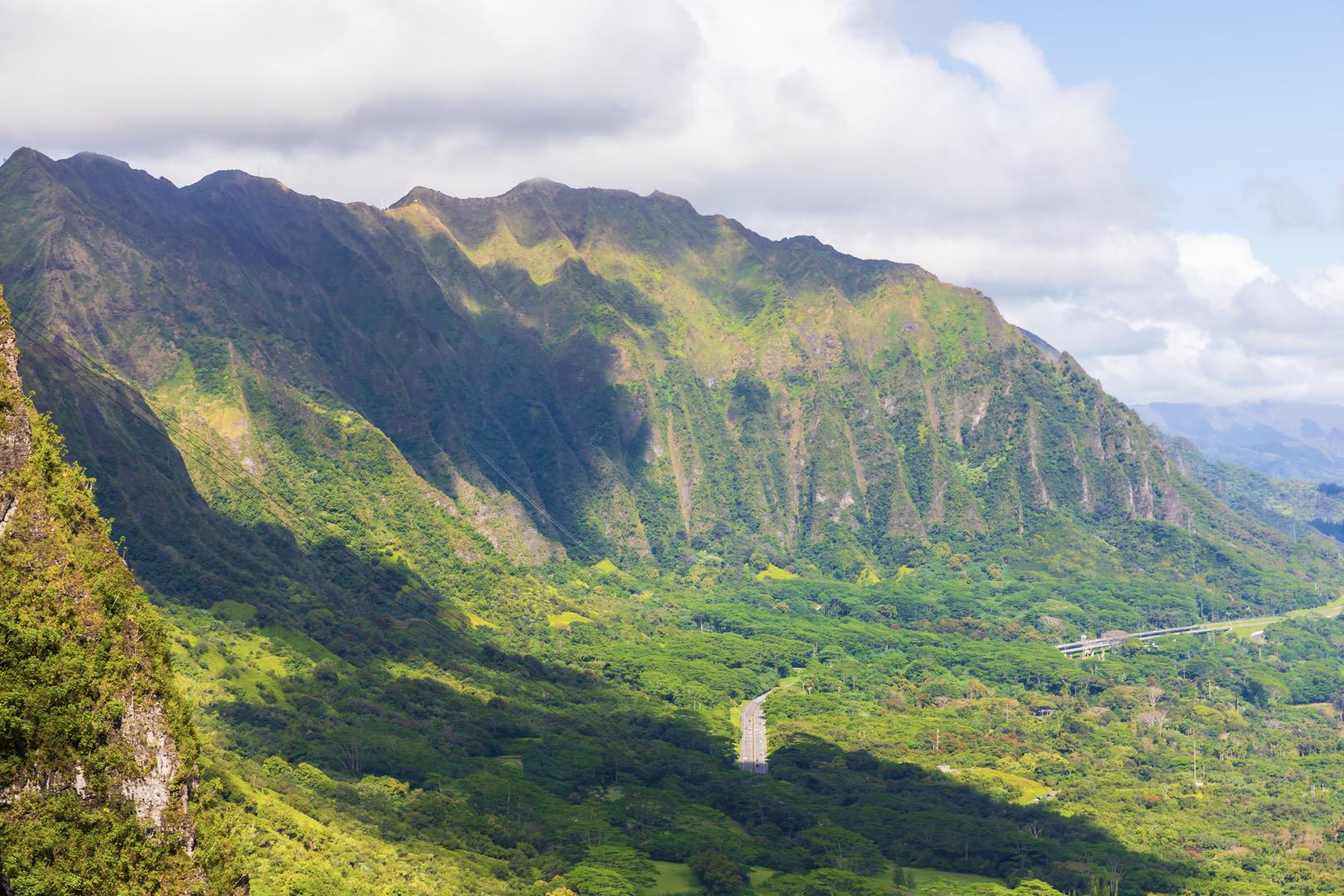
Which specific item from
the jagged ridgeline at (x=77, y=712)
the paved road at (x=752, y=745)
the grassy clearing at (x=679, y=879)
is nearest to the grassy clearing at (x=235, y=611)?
the paved road at (x=752, y=745)

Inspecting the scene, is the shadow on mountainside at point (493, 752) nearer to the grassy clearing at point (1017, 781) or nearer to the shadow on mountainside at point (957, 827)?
the shadow on mountainside at point (957, 827)

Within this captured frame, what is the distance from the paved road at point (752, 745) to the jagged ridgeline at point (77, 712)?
410ft

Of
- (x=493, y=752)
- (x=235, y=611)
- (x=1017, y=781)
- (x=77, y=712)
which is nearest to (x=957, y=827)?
(x=1017, y=781)

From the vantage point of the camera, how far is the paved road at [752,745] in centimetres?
16950

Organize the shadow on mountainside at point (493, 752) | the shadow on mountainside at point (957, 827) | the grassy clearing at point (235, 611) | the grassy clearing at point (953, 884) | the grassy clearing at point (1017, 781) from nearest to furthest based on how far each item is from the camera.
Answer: the grassy clearing at point (953, 884) < the shadow on mountainside at point (957, 827) < the shadow on mountainside at point (493, 752) < the grassy clearing at point (1017, 781) < the grassy clearing at point (235, 611)

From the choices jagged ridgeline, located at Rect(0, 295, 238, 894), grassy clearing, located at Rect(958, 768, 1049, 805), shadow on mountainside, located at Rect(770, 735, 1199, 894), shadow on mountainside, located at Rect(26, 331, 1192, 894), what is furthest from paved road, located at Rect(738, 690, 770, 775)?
jagged ridgeline, located at Rect(0, 295, 238, 894)

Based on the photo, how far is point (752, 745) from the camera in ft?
593

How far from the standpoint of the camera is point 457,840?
121188 mm

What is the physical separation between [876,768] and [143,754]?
133 m

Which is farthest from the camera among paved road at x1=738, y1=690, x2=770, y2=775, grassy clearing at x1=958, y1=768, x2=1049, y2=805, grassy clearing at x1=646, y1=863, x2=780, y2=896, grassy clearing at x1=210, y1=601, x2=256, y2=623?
paved road at x1=738, y1=690, x2=770, y2=775

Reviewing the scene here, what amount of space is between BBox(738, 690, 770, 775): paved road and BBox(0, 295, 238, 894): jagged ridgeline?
12506 centimetres

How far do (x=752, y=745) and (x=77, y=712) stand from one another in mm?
144173

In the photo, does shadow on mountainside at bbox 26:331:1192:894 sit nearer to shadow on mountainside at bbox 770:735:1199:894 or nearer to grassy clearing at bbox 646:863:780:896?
shadow on mountainside at bbox 770:735:1199:894

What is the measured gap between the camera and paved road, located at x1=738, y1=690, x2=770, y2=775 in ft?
556
